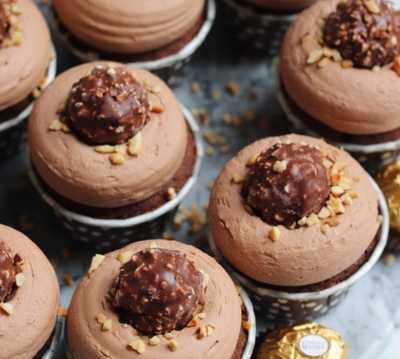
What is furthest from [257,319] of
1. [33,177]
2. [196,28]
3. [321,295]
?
[196,28]

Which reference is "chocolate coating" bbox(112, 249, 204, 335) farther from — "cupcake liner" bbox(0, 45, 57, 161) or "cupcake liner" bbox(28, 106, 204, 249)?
"cupcake liner" bbox(0, 45, 57, 161)

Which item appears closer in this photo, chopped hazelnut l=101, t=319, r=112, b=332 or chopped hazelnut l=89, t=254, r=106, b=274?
chopped hazelnut l=101, t=319, r=112, b=332

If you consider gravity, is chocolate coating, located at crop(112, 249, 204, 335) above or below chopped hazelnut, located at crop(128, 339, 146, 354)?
above

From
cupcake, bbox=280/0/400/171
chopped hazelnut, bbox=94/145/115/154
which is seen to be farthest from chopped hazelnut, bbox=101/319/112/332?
cupcake, bbox=280/0/400/171

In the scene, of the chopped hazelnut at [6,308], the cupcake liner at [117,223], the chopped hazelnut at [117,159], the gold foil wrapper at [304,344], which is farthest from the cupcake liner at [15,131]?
the gold foil wrapper at [304,344]

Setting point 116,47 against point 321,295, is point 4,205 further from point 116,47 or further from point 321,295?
point 321,295

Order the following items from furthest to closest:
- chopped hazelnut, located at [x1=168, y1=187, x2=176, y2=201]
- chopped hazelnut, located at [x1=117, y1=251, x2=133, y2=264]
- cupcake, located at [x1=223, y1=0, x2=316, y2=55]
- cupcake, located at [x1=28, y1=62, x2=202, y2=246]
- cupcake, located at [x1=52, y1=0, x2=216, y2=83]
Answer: cupcake, located at [x1=223, y1=0, x2=316, y2=55] → cupcake, located at [x1=52, y1=0, x2=216, y2=83] → chopped hazelnut, located at [x1=168, y1=187, x2=176, y2=201] → cupcake, located at [x1=28, y1=62, x2=202, y2=246] → chopped hazelnut, located at [x1=117, y1=251, x2=133, y2=264]

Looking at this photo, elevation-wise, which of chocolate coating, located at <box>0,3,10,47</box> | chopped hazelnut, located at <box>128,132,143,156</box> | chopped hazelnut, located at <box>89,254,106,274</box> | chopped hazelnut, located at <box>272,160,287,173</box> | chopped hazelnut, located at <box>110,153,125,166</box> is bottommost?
chopped hazelnut, located at <box>89,254,106,274</box>

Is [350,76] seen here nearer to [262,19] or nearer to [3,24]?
[262,19]

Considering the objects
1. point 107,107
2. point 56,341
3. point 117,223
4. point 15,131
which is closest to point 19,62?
point 15,131
